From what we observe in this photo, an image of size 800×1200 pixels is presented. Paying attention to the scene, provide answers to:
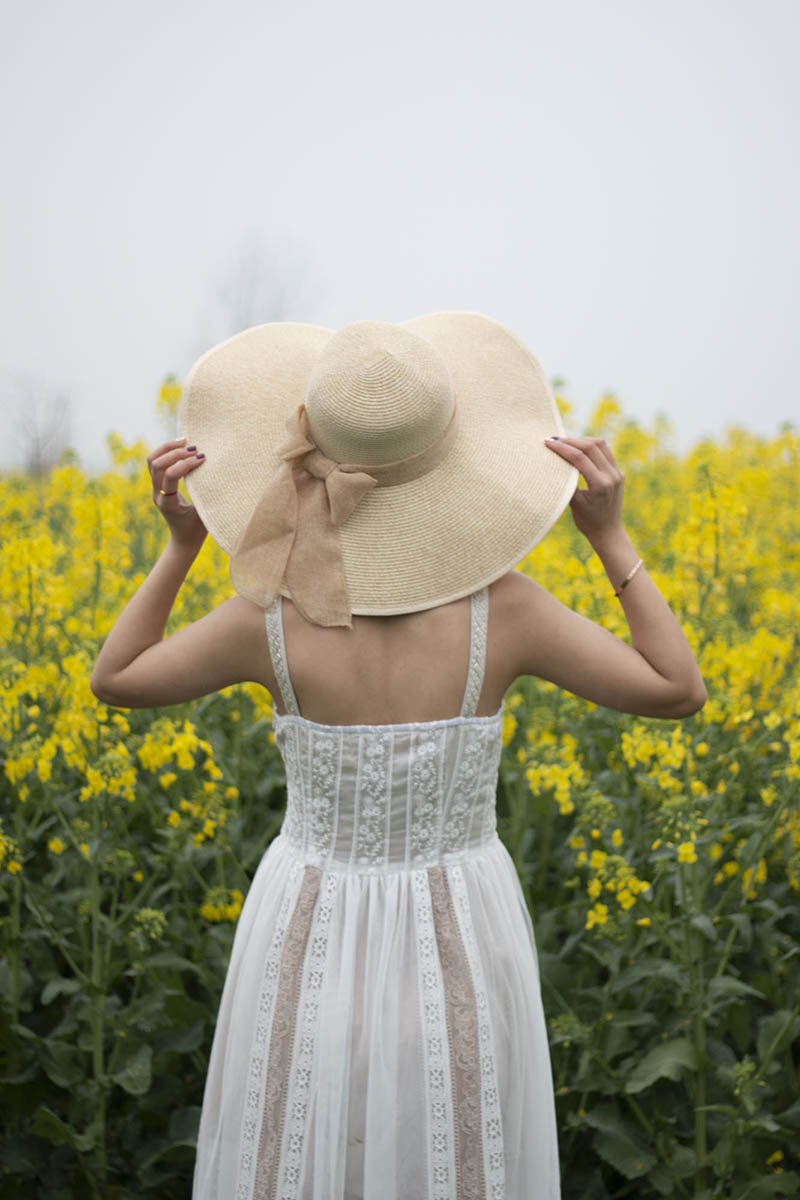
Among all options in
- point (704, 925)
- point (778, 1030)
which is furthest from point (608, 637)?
point (778, 1030)

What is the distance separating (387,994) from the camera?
1.64 m

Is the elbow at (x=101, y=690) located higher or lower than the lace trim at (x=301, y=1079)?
higher

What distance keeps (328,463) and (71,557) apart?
2.95m

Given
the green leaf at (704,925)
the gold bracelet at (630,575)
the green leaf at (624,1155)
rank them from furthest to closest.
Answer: the green leaf at (624,1155)
the green leaf at (704,925)
the gold bracelet at (630,575)

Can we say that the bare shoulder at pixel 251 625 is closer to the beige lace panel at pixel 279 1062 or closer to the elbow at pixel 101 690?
the elbow at pixel 101 690

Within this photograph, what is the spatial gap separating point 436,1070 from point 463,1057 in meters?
A: 0.04

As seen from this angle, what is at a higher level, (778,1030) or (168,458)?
(168,458)

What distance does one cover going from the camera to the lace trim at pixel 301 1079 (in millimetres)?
1646

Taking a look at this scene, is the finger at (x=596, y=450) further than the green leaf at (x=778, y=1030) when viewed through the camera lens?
No

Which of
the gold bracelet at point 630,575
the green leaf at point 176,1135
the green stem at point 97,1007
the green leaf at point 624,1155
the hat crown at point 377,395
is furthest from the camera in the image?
the green leaf at point 176,1135

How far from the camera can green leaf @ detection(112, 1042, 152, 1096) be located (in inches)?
102

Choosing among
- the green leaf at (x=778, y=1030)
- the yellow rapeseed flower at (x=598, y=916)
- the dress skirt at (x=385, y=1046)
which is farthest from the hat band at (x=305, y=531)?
the green leaf at (x=778, y=1030)

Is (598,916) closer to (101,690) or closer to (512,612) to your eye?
(512,612)

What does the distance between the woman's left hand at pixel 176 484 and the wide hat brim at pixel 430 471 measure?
0.09ft
